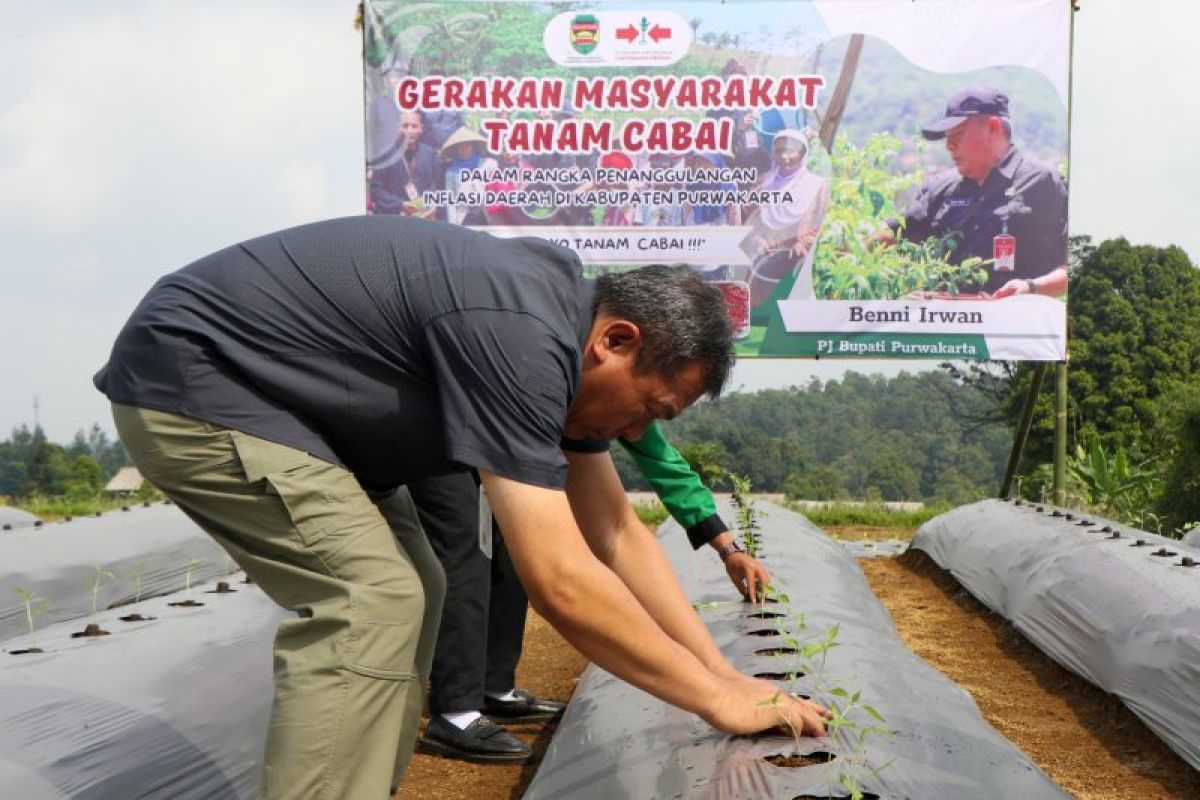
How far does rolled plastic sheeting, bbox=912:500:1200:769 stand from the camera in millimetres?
3543

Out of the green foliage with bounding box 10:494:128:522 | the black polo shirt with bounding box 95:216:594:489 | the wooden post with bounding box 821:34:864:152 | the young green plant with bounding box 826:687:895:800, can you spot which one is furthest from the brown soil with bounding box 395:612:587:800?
the green foliage with bounding box 10:494:128:522

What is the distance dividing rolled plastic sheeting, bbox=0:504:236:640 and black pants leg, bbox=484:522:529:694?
154cm

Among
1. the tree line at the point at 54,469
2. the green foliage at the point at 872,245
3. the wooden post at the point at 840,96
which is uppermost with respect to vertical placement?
the wooden post at the point at 840,96

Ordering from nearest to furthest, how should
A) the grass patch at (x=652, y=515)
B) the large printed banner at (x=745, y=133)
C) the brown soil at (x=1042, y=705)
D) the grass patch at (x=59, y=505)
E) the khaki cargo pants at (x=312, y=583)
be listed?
the khaki cargo pants at (x=312, y=583) < the brown soil at (x=1042, y=705) < the large printed banner at (x=745, y=133) < the grass patch at (x=652, y=515) < the grass patch at (x=59, y=505)

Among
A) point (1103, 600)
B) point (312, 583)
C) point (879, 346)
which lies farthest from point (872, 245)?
point (312, 583)

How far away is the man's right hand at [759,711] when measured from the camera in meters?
1.85

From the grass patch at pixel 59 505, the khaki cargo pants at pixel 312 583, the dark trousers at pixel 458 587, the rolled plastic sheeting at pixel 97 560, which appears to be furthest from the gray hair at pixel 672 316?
the grass patch at pixel 59 505

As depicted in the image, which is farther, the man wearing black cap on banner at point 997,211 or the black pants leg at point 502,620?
the man wearing black cap on banner at point 997,211

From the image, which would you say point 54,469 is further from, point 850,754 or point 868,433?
point 850,754

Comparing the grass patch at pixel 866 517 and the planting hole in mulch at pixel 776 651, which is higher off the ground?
the planting hole in mulch at pixel 776 651

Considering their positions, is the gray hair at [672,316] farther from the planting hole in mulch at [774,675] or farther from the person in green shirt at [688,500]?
the planting hole in mulch at [774,675]

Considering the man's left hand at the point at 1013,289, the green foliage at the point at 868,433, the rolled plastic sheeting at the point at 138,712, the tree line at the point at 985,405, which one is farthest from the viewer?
the tree line at the point at 985,405

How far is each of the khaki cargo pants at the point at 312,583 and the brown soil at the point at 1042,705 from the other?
2210 mm

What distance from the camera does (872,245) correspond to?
7.73 m
